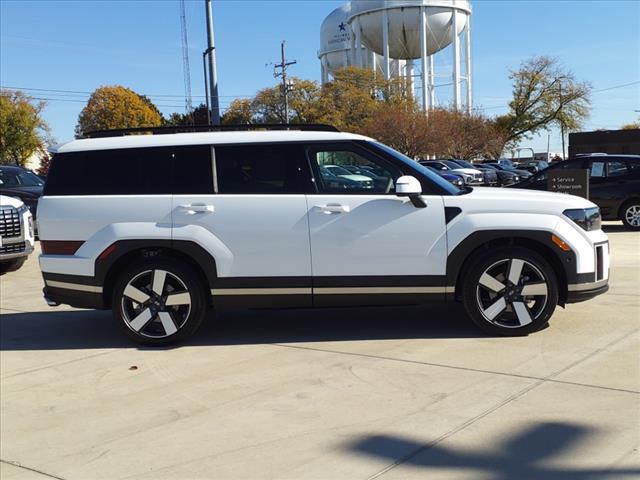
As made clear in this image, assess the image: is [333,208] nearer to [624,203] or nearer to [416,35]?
[624,203]

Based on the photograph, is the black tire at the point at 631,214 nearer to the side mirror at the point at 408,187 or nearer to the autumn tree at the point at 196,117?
the side mirror at the point at 408,187

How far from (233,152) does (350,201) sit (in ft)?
3.78

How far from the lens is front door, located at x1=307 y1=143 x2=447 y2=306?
226 inches

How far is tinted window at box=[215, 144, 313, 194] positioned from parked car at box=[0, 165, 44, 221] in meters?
10.5

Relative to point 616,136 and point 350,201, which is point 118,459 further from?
point 616,136

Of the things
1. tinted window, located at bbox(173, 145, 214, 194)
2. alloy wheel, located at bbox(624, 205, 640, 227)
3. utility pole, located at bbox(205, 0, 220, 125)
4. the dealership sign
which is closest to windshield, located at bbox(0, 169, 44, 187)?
utility pole, located at bbox(205, 0, 220, 125)

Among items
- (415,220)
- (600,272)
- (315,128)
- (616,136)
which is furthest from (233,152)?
(616,136)

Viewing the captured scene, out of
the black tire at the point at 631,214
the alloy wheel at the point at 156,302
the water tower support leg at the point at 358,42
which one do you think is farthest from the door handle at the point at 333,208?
the water tower support leg at the point at 358,42

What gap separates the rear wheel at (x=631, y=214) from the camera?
13844mm

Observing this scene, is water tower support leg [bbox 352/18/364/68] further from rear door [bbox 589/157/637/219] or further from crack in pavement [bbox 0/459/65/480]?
crack in pavement [bbox 0/459/65/480]

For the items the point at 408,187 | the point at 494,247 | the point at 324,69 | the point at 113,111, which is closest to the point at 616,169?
the point at 494,247

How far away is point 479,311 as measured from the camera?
229 inches

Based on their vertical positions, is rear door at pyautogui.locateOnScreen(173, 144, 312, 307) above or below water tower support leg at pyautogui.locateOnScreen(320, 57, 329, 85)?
below

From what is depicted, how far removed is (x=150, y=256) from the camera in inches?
235
